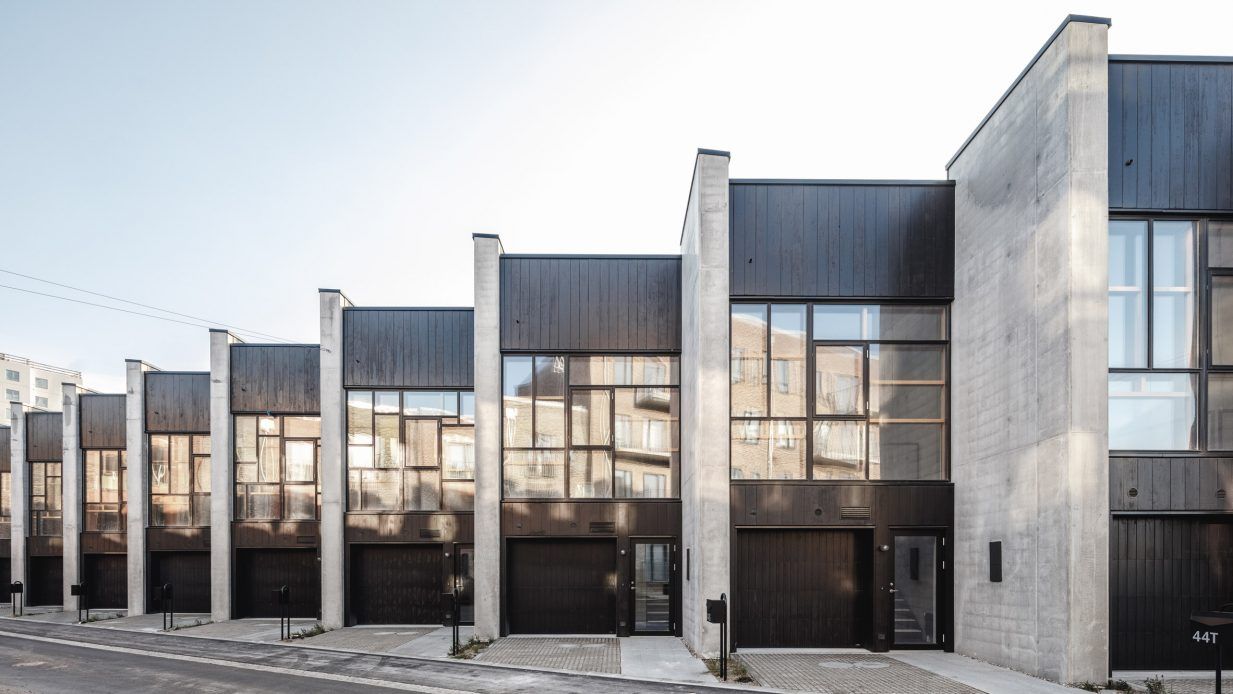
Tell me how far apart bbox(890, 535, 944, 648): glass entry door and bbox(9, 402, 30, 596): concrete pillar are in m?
24.9

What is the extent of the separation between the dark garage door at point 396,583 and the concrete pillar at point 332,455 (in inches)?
18.9

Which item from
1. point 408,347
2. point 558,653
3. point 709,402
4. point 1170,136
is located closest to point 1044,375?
point 1170,136

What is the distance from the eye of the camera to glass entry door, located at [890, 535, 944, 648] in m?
12.8

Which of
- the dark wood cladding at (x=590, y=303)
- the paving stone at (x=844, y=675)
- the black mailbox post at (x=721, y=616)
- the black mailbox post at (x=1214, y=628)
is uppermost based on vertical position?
the dark wood cladding at (x=590, y=303)

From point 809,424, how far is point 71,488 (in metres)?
20.8

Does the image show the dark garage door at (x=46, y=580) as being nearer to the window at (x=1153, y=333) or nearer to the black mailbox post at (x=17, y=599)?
the black mailbox post at (x=17, y=599)

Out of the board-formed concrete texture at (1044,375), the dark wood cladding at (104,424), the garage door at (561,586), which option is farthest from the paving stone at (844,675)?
the dark wood cladding at (104,424)

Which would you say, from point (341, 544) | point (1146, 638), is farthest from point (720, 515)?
point (341, 544)

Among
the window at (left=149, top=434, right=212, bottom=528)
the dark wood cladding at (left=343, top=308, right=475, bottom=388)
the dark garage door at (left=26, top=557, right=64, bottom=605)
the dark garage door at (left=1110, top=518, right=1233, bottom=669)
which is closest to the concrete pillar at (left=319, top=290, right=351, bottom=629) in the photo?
the dark wood cladding at (left=343, top=308, right=475, bottom=388)

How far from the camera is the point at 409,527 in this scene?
54.9 ft

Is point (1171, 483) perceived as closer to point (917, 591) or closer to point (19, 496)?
point (917, 591)

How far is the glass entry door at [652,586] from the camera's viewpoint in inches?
572

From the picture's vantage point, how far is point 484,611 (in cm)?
1443

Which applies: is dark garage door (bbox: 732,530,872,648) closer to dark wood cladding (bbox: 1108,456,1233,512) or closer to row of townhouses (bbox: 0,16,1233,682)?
row of townhouses (bbox: 0,16,1233,682)
